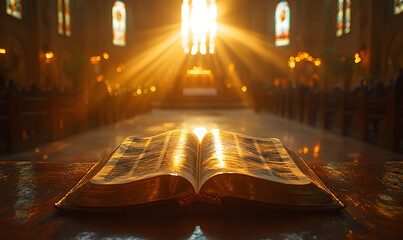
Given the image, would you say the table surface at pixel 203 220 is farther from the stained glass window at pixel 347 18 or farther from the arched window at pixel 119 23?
the arched window at pixel 119 23

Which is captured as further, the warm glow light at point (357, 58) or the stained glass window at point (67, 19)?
the stained glass window at point (67, 19)

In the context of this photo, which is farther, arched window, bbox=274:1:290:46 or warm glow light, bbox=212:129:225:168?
arched window, bbox=274:1:290:46

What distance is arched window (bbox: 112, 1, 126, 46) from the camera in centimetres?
2770

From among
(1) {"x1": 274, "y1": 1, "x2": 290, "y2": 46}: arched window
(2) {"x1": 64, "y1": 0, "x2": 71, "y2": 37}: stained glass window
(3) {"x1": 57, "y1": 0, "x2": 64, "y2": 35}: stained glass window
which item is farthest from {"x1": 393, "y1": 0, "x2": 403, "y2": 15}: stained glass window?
(2) {"x1": 64, "y1": 0, "x2": 71, "y2": 37}: stained glass window

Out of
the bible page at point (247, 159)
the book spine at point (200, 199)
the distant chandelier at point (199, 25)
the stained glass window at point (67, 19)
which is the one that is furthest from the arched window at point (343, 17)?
the book spine at point (200, 199)

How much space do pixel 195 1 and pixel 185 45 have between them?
9.89 feet

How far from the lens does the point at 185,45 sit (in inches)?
902

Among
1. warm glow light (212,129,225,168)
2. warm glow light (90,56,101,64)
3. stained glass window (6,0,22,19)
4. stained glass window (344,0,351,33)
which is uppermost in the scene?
stained glass window (344,0,351,33)

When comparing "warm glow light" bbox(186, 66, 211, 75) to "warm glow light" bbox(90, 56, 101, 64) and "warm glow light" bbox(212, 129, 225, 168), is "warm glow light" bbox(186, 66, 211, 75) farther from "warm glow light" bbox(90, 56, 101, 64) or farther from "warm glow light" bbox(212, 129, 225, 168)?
"warm glow light" bbox(212, 129, 225, 168)

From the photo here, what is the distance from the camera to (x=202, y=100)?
64.3 ft

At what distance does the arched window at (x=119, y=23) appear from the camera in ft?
90.9

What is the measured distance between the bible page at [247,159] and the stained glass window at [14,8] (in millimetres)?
17393

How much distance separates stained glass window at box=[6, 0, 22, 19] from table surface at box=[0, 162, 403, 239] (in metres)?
17.5

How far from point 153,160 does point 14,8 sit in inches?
713
